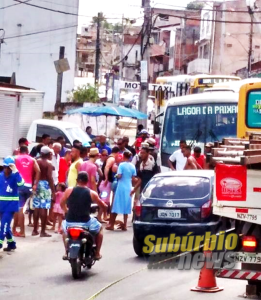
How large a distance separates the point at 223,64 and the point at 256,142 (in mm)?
53868

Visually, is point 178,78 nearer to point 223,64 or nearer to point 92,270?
point 92,270

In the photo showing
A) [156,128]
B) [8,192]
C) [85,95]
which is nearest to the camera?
[8,192]

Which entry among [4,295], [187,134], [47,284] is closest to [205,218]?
→ [47,284]

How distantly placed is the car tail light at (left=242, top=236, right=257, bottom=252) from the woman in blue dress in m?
8.00

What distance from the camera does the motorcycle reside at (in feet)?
42.6

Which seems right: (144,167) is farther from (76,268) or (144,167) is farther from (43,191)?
(76,268)

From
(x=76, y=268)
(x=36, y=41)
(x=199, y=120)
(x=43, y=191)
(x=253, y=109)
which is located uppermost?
(x=36, y=41)

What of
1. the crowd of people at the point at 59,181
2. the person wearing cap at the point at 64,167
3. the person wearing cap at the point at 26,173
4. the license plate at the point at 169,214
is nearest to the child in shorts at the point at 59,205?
the crowd of people at the point at 59,181

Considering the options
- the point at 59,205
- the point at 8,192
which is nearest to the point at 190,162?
the point at 59,205

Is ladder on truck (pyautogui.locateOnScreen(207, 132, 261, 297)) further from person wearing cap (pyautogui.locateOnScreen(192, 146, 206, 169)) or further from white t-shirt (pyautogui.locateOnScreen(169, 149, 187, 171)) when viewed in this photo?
white t-shirt (pyautogui.locateOnScreen(169, 149, 187, 171))

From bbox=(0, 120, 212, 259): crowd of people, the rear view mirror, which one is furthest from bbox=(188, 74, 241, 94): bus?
bbox=(0, 120, 212, 259): crowd of people

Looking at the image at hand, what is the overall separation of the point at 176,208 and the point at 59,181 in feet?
18.5

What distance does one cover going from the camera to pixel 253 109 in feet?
52.1

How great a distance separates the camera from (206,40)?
223 feet
